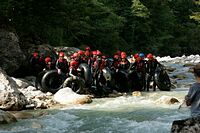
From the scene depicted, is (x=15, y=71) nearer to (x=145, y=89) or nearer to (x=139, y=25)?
(x=145, y=89)

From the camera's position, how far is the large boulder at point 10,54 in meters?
15.7

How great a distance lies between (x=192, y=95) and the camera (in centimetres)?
513

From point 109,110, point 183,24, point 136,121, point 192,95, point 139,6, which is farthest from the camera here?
point 183,24

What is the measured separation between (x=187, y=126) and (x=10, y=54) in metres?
12.4

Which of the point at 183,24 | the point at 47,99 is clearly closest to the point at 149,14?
the point at 183,24

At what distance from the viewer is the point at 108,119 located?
952 centimetres

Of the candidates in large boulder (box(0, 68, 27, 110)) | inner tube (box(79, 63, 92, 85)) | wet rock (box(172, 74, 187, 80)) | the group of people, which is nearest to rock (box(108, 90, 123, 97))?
the group of people

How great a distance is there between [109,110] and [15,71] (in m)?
6.56

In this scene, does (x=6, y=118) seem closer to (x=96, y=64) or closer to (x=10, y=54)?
(x=96, y=64)

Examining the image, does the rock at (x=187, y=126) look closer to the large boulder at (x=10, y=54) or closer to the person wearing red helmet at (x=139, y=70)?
the person wearing red helmet at (x=139, y=70)

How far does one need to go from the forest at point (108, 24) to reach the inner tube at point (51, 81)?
4029mm

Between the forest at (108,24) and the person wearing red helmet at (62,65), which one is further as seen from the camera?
the forest at (108,24)

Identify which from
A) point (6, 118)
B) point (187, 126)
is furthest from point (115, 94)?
point (187, 126)

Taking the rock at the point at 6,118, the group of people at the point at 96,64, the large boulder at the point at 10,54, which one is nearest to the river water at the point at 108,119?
the rock at the point at 6,118
